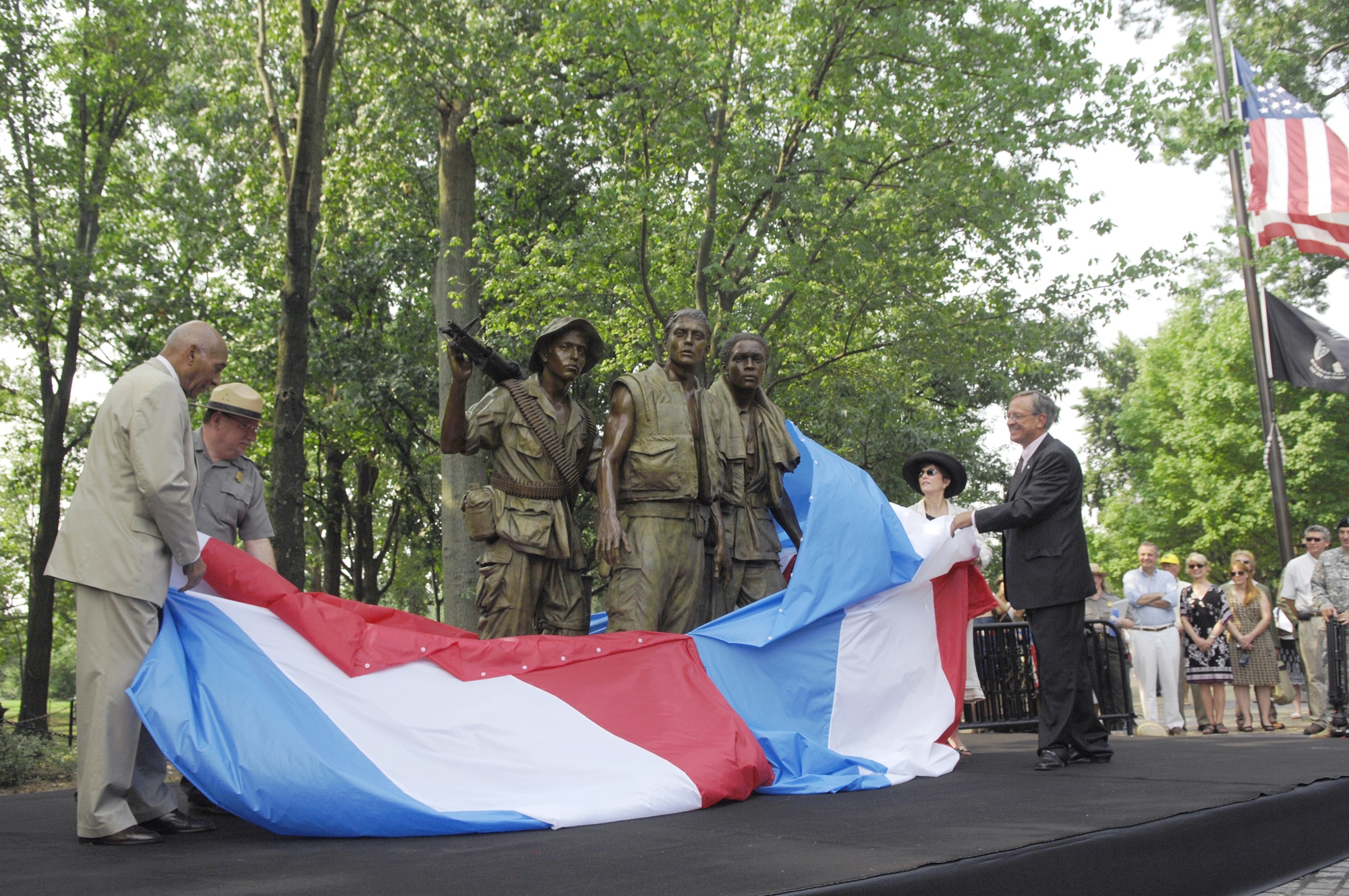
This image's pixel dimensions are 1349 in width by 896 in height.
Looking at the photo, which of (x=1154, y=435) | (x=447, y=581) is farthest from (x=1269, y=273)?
(x=447, y=581)

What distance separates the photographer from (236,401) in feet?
17.7

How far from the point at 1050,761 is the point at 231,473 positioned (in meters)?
4.36

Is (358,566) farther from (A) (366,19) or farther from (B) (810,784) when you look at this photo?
(B) (810,784)

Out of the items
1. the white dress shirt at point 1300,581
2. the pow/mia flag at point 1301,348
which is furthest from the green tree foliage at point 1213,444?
the white dress shirt at point 1300,581

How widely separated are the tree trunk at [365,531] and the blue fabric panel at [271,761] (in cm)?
2076

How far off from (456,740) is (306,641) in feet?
2.65

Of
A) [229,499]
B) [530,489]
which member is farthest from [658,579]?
[229,499]

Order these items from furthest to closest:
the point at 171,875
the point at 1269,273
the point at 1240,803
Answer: the point at 1269,273, the point at 1240,803, the point at 171,875

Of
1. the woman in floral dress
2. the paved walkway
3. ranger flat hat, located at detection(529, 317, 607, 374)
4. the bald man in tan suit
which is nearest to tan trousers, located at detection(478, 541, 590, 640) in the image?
ranger flat hat, located at detection(529, 317, 607, 374)

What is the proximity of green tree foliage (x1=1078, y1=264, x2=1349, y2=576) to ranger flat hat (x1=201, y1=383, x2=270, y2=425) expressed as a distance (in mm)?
25872

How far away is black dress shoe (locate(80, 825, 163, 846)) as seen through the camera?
3.91 meters

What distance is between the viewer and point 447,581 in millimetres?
14375

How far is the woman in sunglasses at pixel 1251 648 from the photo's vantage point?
32.9ft

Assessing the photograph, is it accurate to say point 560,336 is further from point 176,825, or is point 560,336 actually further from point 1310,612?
point 1310,612
